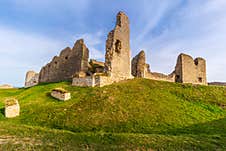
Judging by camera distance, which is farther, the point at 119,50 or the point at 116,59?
the point at 119,50

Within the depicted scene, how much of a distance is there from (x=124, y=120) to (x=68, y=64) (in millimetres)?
22125

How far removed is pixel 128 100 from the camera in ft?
73.8

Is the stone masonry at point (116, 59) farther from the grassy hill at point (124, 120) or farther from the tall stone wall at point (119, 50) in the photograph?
the grassy hill at point (124, 120)

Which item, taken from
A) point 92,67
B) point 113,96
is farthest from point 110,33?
point 113,96

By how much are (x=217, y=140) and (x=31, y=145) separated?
39.9 ft

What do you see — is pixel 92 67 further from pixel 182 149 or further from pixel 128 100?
pixel 182 149

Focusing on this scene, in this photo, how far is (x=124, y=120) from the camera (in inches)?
727

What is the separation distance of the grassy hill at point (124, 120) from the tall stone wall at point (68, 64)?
766 centimetres

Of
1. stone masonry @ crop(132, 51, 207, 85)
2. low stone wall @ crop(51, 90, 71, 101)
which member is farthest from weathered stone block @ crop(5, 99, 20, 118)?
stone masonry @ crop(132, 51, 207, 85)

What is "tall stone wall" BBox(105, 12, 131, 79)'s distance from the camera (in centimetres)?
2932

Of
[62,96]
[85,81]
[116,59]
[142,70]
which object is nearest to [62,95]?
[62,96]

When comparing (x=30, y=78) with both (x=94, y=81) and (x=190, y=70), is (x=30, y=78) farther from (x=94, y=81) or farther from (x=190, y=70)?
(x=190, y=70)

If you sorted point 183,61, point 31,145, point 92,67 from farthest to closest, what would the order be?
point 183,61 < point 92,67 < point 31,145

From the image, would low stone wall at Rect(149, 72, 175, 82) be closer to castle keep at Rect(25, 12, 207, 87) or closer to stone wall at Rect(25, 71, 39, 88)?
castle keep at Rect(25, 12, 207, 87)
